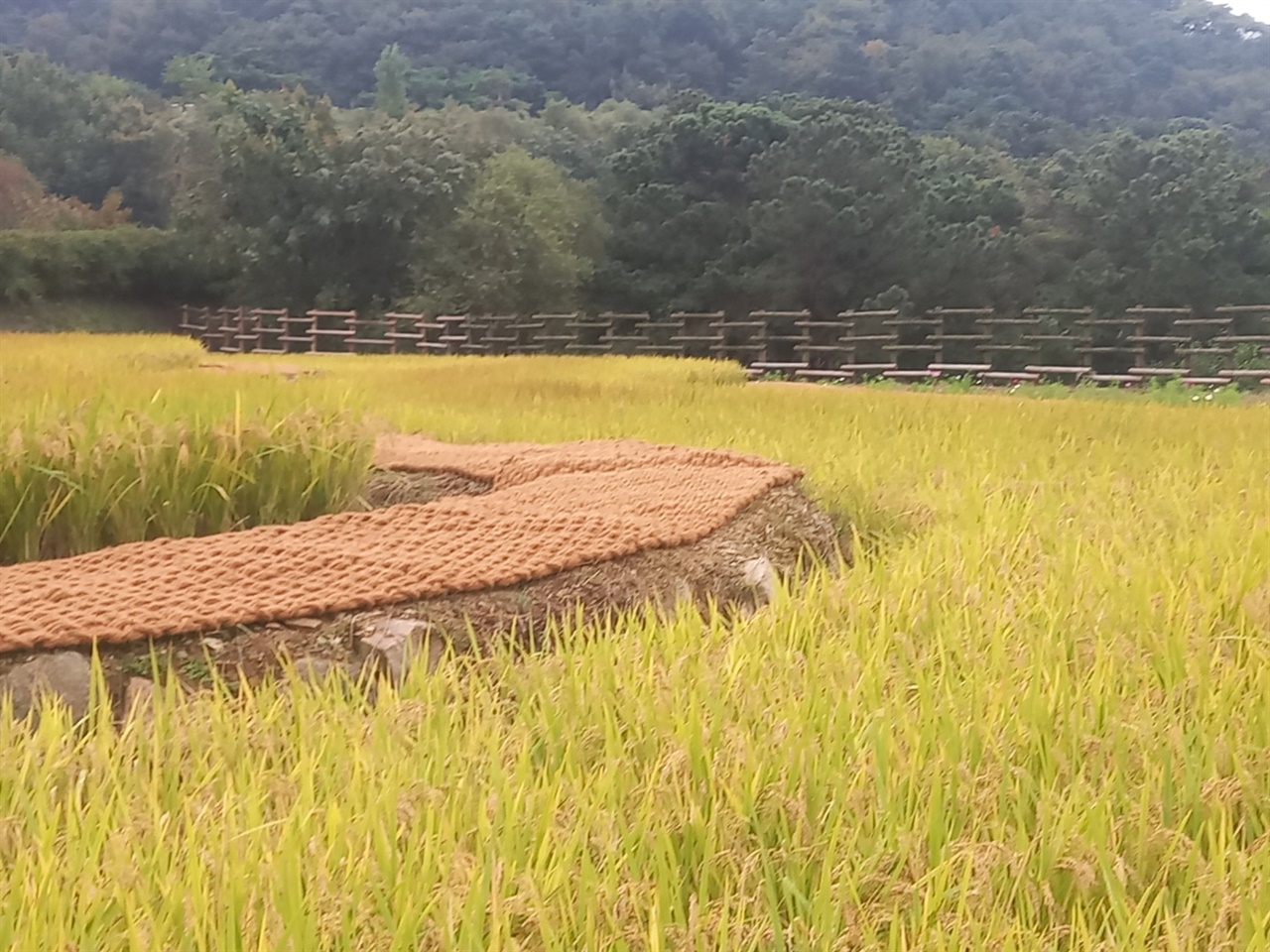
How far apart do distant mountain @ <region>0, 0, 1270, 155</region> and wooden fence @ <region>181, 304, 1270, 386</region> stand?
22.4 ft

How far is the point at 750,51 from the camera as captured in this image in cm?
3052

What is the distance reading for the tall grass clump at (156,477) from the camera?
2.92 meters

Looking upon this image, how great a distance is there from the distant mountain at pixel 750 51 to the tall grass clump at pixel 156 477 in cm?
2297

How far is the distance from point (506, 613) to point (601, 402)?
4.38 metres

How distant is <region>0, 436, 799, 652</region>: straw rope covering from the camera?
2.20 metres

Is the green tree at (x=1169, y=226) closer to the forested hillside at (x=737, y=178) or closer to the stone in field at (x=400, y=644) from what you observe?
the forested hillside at (x=737, y=178)

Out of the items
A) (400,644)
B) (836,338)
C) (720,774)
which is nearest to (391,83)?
(836,338)

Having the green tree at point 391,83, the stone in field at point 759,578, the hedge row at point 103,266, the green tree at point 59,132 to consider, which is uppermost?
the green tree at point 391,83

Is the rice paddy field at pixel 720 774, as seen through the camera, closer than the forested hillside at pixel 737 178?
Yes

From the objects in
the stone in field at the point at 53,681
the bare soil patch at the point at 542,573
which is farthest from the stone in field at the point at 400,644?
the stone in field at the point at 53,681

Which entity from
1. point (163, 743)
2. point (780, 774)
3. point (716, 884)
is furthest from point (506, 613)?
point (716, 884)

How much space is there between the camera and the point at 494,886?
1.17 metres

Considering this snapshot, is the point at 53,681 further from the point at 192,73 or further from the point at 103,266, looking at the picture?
the point at 192,73

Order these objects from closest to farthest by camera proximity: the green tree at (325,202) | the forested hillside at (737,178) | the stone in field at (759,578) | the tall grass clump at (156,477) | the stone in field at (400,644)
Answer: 1. the stone in field at (400,644)
2. the tall grass clump at (156,477)
3. the stone in field at (759,578)
4. the forested hillside at (737,178)
5. the green tree at (325,202)
